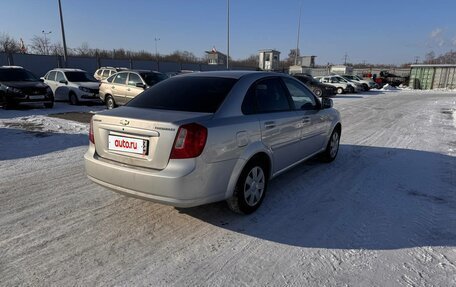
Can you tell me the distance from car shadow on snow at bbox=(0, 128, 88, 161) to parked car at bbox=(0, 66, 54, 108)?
415 cm

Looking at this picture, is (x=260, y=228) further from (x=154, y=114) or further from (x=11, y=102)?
(x=11, y=102)

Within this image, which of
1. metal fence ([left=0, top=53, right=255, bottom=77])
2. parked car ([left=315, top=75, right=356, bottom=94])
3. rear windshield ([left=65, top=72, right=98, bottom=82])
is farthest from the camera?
parked car ([left=315, top=75, right=356, bottom=94])

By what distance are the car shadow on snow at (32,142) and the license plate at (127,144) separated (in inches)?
143

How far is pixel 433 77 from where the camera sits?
128ft

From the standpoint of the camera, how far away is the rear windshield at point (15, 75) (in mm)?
12617

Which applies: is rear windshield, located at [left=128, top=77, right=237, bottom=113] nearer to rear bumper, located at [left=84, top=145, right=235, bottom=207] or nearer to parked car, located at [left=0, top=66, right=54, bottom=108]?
rear bumper, located at [left=84, top=145, right=235, bottom=207]

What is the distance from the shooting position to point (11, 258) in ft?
9.66

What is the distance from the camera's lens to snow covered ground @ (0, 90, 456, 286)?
2.81 m

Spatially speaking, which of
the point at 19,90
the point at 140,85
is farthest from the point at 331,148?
the point at 19,90

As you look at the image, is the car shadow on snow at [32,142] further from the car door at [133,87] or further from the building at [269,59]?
the building at [269,59]

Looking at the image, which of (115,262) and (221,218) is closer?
(115,262)

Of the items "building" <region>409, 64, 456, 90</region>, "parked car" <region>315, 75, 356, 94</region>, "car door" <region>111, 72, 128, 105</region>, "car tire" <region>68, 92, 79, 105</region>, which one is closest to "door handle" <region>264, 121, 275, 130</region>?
"car door" <region>111, 72, 128, 105</region>

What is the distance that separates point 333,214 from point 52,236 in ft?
10.2

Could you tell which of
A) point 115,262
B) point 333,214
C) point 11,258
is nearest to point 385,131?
point 333,214
